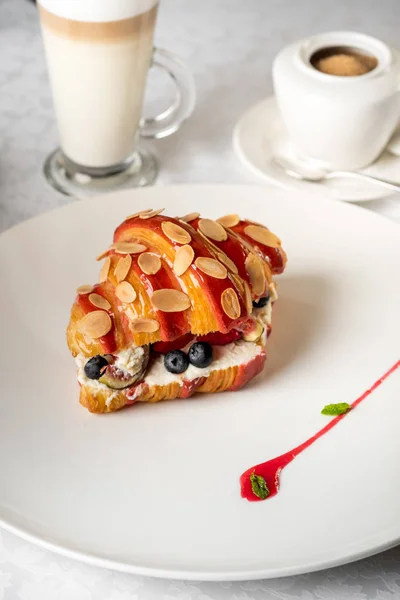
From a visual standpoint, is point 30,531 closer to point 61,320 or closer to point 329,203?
point 61,320

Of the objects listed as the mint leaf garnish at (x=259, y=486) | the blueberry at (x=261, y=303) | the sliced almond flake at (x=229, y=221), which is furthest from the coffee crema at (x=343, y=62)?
the mint leaf garnish at (x=259, y=486)

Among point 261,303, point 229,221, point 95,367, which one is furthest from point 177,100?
point 95,367

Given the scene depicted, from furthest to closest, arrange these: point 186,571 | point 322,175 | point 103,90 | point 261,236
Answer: point 322,175
point 103,90
point 261,236
point 186,571

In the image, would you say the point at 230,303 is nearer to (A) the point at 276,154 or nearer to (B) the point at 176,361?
(B) the point at 176,361

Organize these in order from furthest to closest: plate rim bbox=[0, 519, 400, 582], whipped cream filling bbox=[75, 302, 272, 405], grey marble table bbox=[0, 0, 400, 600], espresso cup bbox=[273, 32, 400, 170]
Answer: espresso cup bbox=[273, 32, 400, 170] < whipped cream filling bbox=[75, 302, 272, 405] < grey marble table bbox=[0, 0, 400, 600] < plate rim bbox=[0, 519, 400, 582]

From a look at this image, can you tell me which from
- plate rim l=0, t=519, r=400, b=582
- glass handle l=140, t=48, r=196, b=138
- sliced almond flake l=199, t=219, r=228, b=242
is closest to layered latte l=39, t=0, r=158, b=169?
glass handle l=140, t=48, r=196, b=138

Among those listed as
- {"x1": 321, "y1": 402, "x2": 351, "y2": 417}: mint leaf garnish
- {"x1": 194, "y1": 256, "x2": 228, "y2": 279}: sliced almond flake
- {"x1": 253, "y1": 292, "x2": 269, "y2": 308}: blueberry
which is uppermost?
{"x1": 194, "y1": 256, "x2": 228, "y2": 279}: sliced almond flake

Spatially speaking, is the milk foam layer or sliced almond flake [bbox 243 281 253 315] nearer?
sliced almond flake [bbox 243 281 253 315]

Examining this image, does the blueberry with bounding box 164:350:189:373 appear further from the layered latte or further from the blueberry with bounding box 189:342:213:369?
the layered latte
